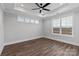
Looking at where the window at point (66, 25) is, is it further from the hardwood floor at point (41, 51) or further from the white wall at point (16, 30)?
the white wall at point (16, 30)

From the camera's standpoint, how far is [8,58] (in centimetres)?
71

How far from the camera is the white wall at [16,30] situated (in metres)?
4.51

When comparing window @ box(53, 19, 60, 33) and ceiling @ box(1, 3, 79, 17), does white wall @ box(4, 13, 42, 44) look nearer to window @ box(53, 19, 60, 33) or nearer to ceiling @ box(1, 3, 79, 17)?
ceiling @ box(1, 3, 79, 17)

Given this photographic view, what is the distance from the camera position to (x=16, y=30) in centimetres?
508

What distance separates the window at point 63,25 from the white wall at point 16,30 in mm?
2265

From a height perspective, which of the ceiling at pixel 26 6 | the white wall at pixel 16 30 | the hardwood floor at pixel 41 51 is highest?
the ceiling at pixel 26 6

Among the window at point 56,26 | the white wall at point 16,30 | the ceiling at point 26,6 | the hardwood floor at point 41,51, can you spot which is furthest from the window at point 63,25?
the white wall at point 16,30

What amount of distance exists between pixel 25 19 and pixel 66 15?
3.61 meters

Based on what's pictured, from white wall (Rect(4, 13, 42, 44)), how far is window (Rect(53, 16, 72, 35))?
226 cm

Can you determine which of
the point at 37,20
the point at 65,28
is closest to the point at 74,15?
the point at 65,28

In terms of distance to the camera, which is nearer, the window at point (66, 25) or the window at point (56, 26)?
the window at point (66, 25)

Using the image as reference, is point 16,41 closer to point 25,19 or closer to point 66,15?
point 25,19

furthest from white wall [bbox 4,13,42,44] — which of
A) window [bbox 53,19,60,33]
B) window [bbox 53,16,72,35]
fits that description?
window [bbox 53,16,72,35]

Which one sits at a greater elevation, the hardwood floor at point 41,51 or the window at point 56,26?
the window at point 56,26
